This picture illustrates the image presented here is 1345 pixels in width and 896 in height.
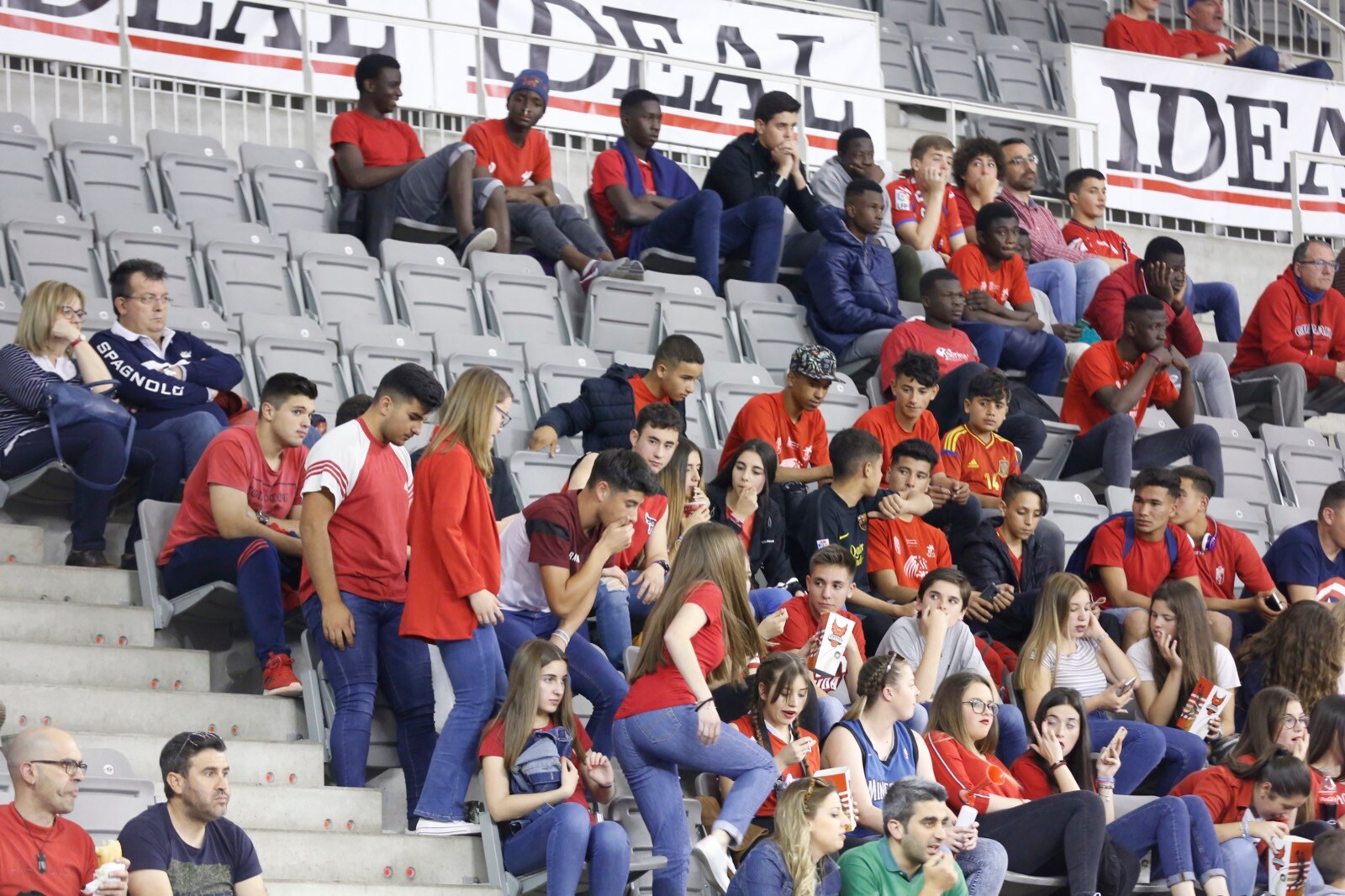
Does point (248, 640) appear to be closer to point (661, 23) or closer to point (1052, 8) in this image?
point (661, 23)

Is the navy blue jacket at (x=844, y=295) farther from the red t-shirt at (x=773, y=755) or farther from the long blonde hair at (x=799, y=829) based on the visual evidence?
the long blonde hair at (x=799, y=829)

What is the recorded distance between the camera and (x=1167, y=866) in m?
6.59

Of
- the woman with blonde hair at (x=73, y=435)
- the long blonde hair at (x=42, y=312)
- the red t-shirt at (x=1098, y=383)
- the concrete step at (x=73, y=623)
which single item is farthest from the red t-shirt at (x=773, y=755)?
the red t-shirt at (x=1098, y=383)

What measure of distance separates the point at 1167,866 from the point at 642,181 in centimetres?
455

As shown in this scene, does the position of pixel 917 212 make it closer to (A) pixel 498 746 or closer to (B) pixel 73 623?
(A) pixel 498 746

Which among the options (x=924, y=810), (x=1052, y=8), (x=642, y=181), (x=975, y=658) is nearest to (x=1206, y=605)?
(x=975, y=658)

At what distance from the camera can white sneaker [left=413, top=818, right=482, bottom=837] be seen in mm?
5934

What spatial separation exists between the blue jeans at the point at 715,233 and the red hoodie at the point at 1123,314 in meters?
1.70

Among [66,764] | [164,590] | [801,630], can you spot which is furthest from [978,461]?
[66,764]

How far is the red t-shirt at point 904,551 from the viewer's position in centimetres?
766

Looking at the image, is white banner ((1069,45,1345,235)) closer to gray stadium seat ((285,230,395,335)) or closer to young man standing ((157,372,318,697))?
gray stadium seat ((285,230,395,335))

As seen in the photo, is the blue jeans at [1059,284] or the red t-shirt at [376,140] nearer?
the red t-shirt at [376,140]

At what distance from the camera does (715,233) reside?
31.3 ft

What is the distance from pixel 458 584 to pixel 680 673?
2.27ft
